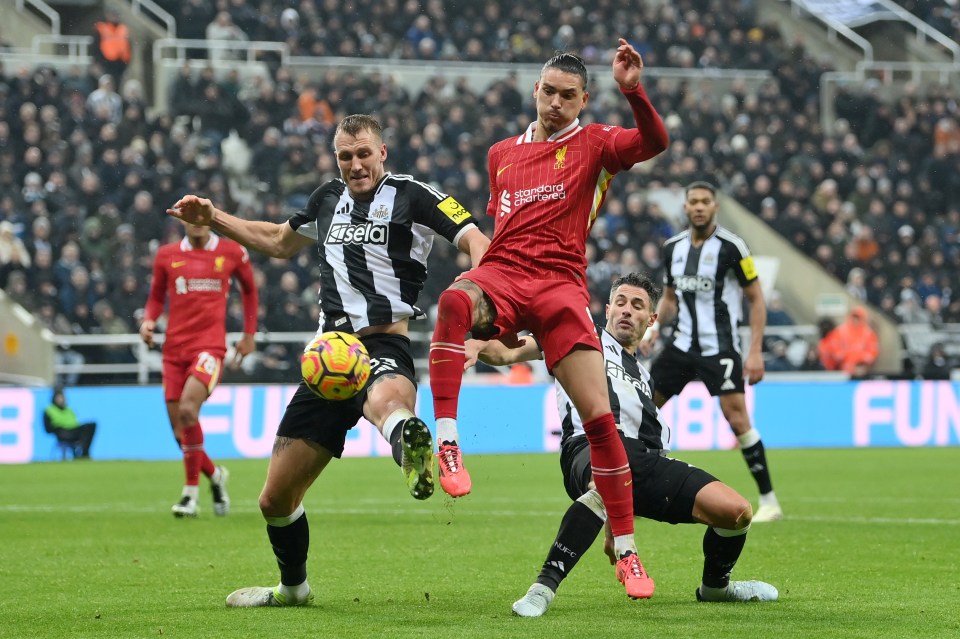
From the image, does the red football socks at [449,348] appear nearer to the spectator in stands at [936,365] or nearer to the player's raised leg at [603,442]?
the player's raised leg at [603,442]

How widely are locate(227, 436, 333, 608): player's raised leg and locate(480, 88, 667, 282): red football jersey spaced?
3.97 feet

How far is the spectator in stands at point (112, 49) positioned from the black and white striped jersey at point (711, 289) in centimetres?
1547

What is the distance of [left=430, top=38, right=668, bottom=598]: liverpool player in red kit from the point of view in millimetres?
5742

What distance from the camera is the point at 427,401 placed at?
17516 mm

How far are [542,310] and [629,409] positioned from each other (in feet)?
2.76

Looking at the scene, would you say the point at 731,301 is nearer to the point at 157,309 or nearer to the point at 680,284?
the point at 680,284

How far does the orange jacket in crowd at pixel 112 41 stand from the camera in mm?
23500

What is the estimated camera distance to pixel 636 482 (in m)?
6.16

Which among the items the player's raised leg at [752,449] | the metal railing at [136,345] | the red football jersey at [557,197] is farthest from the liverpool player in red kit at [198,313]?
the metal railing at [136,345]

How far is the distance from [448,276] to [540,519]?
32.7ft

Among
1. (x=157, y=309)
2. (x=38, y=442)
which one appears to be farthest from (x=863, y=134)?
(x=157, y=309)

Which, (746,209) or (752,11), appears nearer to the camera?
(746,209)

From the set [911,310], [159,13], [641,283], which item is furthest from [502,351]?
[159,13]

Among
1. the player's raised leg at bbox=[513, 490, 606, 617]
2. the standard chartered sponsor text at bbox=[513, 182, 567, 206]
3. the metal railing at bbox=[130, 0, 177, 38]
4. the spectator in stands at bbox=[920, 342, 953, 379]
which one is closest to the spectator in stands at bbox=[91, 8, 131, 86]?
the metal railing at bbox=[130, 0, 177, 38]
